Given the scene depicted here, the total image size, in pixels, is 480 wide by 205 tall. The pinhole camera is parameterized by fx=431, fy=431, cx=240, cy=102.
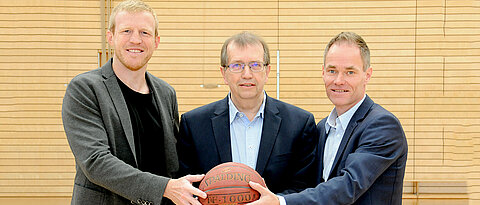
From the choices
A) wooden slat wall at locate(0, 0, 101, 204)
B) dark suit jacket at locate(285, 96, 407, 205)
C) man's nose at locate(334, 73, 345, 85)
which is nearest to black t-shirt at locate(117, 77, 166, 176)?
dark suit jacket at locate(285, 96, 407, 205)

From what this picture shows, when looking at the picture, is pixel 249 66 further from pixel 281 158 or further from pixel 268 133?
pixel 281 158

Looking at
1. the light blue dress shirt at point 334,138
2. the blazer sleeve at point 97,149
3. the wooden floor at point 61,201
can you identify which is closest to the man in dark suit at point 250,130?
the light blue dress shirt at point 334,138

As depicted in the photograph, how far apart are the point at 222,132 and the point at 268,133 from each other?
33 centimetres

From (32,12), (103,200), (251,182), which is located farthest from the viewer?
(32,12)

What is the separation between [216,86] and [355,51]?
4697mm

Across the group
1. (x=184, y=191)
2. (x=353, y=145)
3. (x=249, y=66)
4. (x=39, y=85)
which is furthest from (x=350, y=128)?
(x=39, y=85)

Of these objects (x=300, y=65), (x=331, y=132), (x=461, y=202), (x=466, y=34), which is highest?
(x=466, y=34)

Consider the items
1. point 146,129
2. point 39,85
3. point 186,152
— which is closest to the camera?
point 146,129

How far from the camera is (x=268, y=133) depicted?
9.95ft

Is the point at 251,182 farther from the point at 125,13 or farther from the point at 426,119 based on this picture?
the point at 426,119

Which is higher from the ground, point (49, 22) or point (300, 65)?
point (49, 22)

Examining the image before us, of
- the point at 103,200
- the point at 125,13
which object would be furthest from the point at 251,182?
the point at 125,13

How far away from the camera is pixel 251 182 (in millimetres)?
2584

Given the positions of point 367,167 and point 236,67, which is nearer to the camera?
point 367,167
